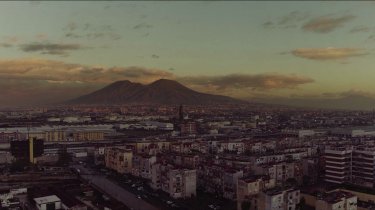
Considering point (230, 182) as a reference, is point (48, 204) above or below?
below

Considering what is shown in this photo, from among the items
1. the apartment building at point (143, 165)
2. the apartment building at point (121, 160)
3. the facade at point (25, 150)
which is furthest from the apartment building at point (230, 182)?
Answer: the facade at point (25, 150)

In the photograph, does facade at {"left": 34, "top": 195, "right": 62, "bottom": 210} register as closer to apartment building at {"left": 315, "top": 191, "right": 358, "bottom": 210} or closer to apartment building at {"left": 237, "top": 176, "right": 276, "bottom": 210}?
apartment building at {"left": 237, "top": 176, "right": 276, "bottom": 210}

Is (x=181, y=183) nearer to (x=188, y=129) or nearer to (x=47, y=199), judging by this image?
(x=47, y=199)

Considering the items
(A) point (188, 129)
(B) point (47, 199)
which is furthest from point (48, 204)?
(A) point (188, 129)

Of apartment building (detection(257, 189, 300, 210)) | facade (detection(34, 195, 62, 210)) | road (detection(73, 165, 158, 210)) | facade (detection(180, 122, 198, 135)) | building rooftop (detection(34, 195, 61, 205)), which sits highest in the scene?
facade (detection(180, 122, 198, 135))

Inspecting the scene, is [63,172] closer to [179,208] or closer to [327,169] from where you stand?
[179,208]

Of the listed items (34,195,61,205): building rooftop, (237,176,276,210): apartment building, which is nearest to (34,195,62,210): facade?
(34,195,61,205): building rooftop

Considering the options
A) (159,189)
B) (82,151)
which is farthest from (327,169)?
(82,151)

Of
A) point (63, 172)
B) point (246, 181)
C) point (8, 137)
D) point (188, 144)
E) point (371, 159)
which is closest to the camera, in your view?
point (246, 181)
